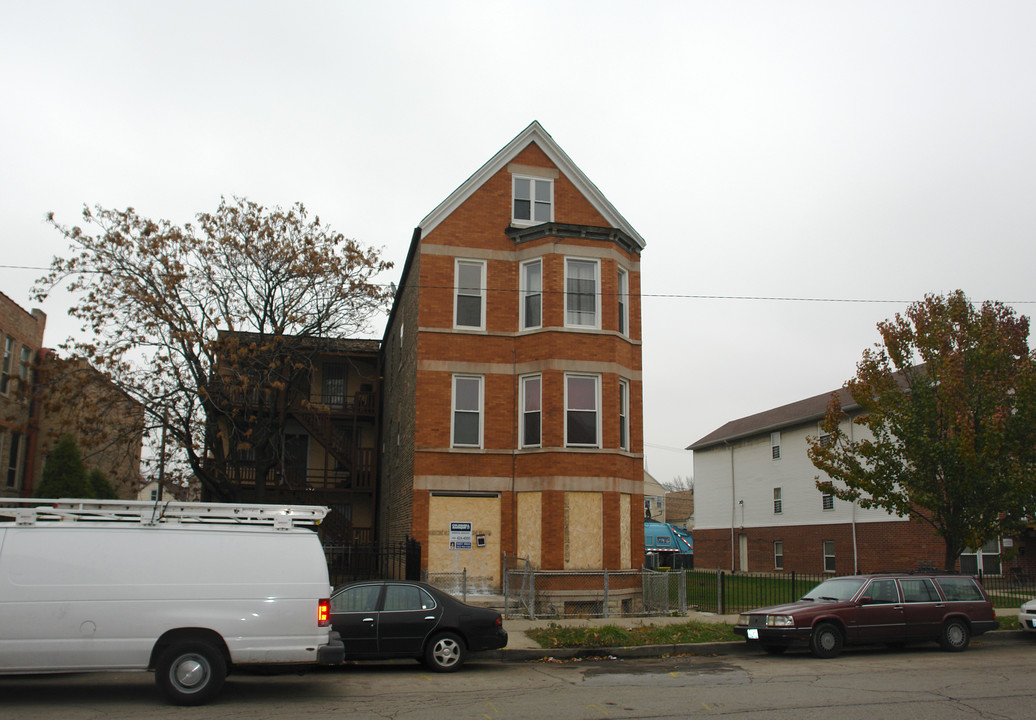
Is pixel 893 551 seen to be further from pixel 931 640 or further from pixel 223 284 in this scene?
pixel 223 284

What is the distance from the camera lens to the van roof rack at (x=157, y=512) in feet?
32.3

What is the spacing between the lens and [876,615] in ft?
48.7

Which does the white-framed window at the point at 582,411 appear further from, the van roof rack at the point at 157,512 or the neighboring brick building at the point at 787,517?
the neighboring brick building at the point at 787,517

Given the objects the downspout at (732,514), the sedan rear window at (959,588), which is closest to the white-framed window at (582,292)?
the sedan rear window at (959,588)

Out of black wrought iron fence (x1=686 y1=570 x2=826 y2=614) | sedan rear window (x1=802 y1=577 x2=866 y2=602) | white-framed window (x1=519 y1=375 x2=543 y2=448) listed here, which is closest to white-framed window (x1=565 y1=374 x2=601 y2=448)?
white-framed window (x1=519 y1=375 x2=543 y2=448)

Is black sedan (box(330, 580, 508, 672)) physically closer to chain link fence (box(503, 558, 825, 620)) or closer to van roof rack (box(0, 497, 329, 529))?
van roof rack (box(0, 497, 329, 529))

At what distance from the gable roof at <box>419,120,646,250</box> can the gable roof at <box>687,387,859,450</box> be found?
14.9 meters

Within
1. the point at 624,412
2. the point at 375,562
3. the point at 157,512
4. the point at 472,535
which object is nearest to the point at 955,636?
the point at 624,412

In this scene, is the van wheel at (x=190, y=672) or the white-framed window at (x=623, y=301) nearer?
the van wheel at (x=190, y=672)

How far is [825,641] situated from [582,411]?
8337 mm

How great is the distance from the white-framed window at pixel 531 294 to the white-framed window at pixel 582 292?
706 millimetres

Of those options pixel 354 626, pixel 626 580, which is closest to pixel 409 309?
pixel 626 580

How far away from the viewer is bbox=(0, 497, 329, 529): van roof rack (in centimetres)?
984

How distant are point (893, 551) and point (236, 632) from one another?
2794 cm
